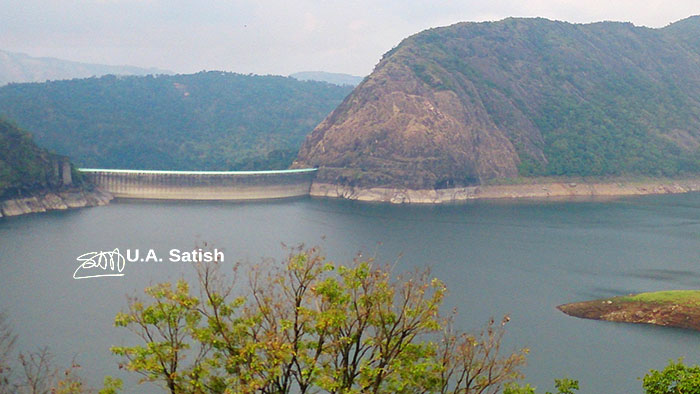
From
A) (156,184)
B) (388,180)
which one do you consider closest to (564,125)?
(388,180)

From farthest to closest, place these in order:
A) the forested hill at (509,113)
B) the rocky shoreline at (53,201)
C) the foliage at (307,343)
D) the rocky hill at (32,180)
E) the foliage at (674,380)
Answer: the forested hill at (509,113) → the rocky hill at (32,180) → the rocky shoreline at (53,201) → the foliage at (674,380) → the foliage at (307,343)

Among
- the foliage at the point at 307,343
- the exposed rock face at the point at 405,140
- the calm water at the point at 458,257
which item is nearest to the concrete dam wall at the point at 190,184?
the calm water at the point at 458,257

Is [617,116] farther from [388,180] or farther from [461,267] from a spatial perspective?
[461,267]

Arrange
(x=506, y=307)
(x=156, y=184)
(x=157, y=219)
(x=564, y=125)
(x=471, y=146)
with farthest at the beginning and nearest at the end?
(x=564, y=125) < (x=471, y=146) < (x=156, y=184) < (x=157, y=219) < (x=506, y=307)

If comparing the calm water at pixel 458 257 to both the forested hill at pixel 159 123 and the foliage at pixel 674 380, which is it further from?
the forested hill at pixel 159 123

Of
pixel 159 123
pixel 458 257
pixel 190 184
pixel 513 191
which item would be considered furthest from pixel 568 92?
pixel 159 123

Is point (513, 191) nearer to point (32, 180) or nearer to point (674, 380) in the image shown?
point (32, 180)

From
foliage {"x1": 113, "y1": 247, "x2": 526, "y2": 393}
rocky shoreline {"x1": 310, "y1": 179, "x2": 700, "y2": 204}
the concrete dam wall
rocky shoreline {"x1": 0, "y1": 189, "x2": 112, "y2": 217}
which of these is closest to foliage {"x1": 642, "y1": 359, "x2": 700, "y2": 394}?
foliage {"x1": 113, "y1": 247, "x2": 526, "y2": 393}
